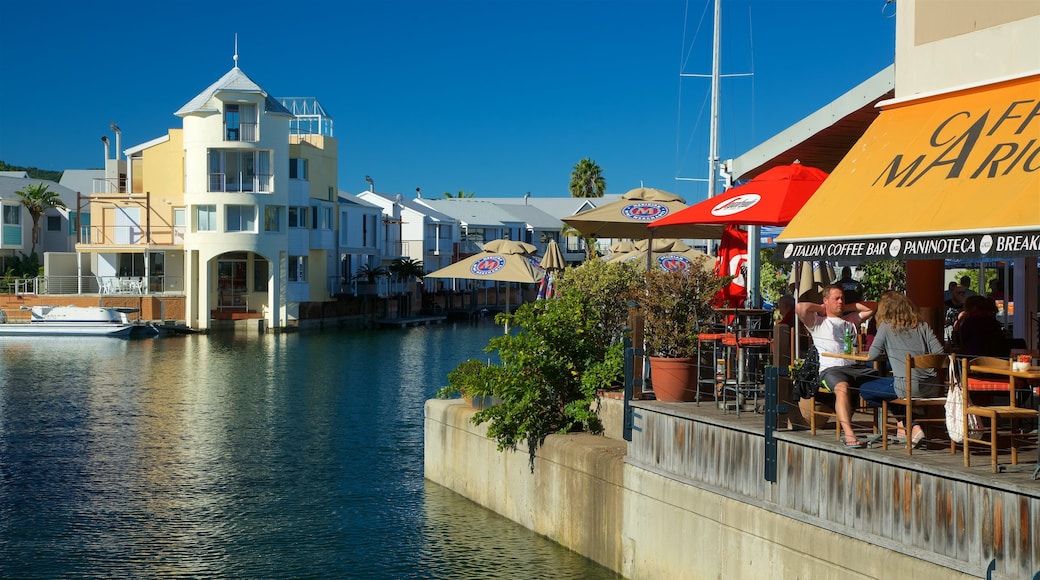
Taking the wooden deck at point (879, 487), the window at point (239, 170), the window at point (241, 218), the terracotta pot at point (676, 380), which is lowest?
the wooden deck at point (879, 487)

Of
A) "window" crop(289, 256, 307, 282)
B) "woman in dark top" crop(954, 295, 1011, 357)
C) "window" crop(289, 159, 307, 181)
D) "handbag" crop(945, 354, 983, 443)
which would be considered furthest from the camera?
"window" crop(289, 256, 307, 282)

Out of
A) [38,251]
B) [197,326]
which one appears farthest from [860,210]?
[38,251]

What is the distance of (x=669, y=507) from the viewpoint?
11.9 metres

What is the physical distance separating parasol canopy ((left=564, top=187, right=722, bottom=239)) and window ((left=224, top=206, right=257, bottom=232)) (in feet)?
143

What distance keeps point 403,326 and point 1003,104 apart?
59.8 meters

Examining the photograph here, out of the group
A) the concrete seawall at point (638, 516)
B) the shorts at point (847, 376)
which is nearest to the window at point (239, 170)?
the concrete seawall at point (638, 516)

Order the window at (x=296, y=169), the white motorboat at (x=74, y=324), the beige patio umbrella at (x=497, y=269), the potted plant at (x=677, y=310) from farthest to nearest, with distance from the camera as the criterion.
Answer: the window at (x=296, y=169) < the white motorboat at (x=74, y=324) < the beige patio umbrella at (x=497, y=269) < the potted plant at (x=677, y=310)

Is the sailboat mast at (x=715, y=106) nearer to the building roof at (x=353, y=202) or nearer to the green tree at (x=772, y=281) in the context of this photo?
the green tree at (x=772, y=281)

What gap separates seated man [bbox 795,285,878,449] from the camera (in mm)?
10117

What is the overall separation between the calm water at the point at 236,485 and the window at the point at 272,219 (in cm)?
2531

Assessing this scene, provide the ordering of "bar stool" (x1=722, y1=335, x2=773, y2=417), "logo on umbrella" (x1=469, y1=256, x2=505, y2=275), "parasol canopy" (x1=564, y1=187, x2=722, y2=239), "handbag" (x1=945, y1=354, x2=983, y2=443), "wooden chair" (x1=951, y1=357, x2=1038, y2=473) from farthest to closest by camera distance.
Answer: "logo on umbrella" (x1=469, y1=256, x2=505, y2=275) < "parasol canopy" (x1=564, y1=187, x2=722, y2=239) < "bar stool" (x1=722, y1=335, x2=773, y2=417) < "handbag" (x1=945, y1=354, x2=983, y2=443) < "wooden chair" (x1=951, y1=357, x2=1038, y2=473)

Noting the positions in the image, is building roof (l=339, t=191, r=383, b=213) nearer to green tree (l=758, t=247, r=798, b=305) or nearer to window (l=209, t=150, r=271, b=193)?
window (l=209, t=150, r=271, b=193)

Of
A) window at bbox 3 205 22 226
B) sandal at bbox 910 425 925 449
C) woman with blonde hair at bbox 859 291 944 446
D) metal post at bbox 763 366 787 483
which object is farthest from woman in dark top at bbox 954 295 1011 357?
window at bbox 3 205 22 226

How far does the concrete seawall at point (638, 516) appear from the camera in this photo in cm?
966
